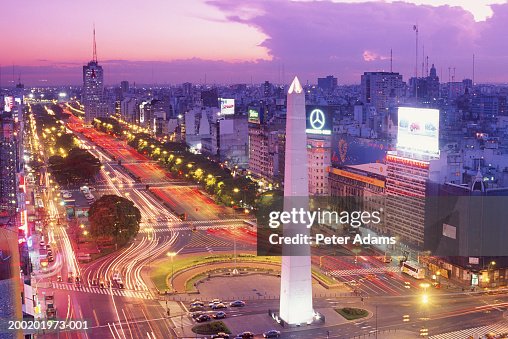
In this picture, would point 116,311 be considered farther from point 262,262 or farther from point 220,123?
point 220,123

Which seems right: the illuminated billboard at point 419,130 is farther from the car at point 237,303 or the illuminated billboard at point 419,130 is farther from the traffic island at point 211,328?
the traffic island at point 211,328

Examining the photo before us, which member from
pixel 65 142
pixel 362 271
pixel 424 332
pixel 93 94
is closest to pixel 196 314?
pixel 424 332

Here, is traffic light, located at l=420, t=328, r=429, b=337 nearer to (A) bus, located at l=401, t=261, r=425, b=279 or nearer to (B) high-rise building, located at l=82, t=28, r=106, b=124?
(A) bus, located at l=401, t=261, r=425, b=279

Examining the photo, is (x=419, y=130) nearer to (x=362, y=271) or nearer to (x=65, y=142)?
(x=362, y=271)

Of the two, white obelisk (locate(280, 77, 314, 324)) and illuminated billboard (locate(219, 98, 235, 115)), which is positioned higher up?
illuminated billboard (locate(219, 98, 235, 115))

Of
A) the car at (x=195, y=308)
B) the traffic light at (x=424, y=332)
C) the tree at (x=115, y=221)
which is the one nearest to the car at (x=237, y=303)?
the car at (x=195, y=308)

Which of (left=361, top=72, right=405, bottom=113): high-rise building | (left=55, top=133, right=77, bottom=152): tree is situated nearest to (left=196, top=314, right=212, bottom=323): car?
(left=55, top=133, right=77, bottom=152): tree
